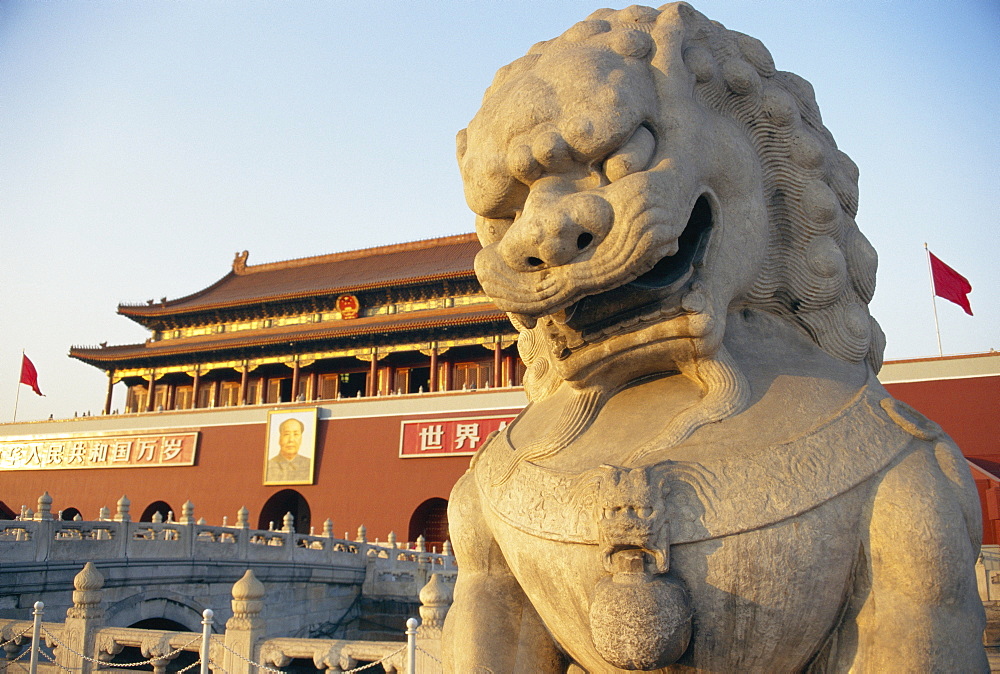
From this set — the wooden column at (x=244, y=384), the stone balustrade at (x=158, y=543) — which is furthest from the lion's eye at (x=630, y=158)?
the wooden column at (x=244, y=384)

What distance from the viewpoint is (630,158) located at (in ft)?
4.99

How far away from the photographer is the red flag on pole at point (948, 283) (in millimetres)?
12922

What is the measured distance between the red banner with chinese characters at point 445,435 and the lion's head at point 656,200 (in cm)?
1433

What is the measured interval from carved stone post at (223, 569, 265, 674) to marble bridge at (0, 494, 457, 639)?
360 cm

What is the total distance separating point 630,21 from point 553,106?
1.25 feet

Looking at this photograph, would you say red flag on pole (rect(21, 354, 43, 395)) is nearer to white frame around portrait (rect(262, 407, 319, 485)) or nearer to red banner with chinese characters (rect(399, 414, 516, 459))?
white frame around portrait (rect(262, 407, 319, 485))

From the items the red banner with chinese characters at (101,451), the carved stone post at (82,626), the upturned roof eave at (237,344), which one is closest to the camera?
the carved stone post at (82,626)

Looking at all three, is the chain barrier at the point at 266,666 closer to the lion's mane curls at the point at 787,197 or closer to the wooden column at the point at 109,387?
the lion's mane curls at the point at 787,197

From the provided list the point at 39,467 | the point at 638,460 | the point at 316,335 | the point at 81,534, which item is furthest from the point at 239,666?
the point at 39,467

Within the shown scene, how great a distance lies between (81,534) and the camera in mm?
9180

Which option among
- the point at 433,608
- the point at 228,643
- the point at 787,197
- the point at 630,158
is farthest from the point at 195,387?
the point at 630,158

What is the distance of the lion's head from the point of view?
1469 millimetres

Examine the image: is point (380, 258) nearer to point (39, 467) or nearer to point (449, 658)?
point (39, 467)

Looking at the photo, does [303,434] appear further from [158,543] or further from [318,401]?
[158,543]
